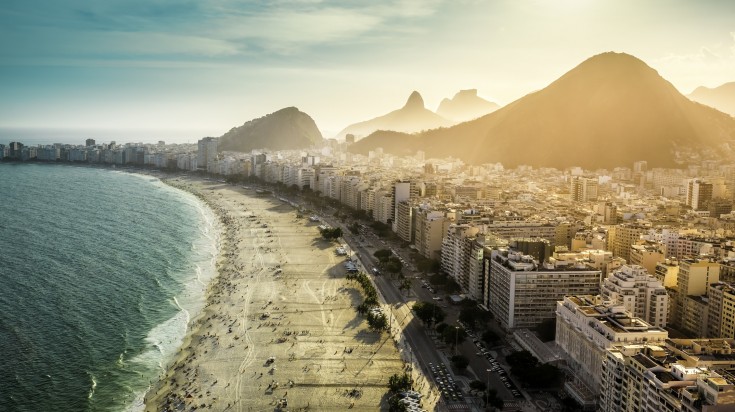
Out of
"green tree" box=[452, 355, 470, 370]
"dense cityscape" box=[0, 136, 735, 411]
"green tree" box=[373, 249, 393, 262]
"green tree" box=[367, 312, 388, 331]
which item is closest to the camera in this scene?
"dense cityscape" box=[0, 136, 735, 411]

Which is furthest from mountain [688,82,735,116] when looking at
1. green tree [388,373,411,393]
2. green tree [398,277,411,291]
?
green tree [388,373,411,393]

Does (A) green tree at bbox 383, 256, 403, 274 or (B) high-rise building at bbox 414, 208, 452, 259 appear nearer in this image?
(A) green tree at bbox 383, 256, 403, 274

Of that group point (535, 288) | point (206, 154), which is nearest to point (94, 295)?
point (535, 288)

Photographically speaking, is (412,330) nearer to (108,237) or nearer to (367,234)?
(367,234)

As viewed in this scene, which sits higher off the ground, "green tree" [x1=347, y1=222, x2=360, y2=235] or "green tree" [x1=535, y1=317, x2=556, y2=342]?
"green tree" [x1=347, y1=222, x2=360, y2=235]

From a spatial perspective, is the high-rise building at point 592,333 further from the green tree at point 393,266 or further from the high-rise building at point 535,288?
the green tree at point 393,266

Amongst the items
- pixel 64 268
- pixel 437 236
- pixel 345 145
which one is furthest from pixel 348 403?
pixel 345 145

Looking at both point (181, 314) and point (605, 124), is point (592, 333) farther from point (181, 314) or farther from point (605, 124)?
point (605, 124)

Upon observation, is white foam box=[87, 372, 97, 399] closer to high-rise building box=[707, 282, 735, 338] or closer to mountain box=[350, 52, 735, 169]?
high-rise building box=[707, 282, 735, 338]
